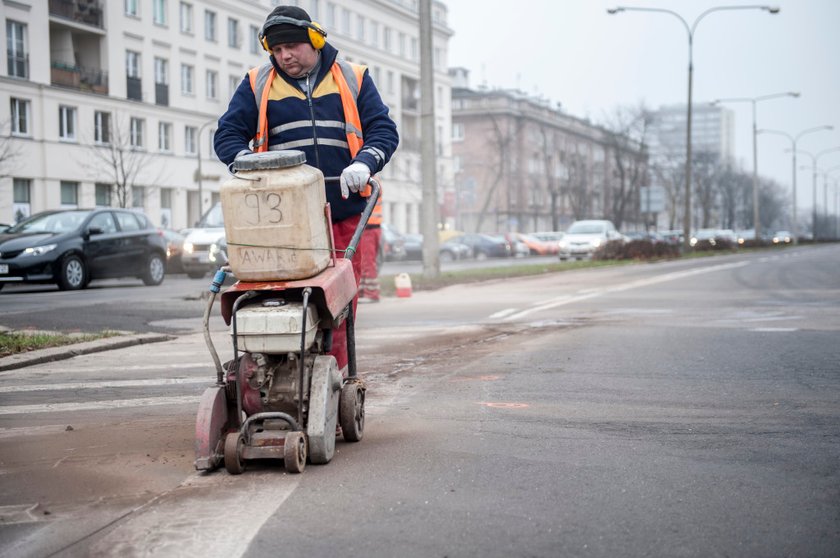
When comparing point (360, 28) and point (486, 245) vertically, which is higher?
point (360, 28)

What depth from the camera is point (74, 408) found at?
622cm

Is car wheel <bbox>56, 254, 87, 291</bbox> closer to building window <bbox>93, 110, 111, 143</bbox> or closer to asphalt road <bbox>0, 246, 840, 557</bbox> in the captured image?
asphalt road <bbox>0, 246, 840, 557</bbox>

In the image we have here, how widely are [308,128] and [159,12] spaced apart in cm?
5239

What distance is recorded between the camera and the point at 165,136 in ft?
181

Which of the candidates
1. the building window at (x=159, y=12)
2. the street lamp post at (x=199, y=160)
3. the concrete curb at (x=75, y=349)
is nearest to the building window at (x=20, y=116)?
the street lamp post at (x=199, y=160)

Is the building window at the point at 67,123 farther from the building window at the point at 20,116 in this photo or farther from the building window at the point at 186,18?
the building window at the point at 186,18

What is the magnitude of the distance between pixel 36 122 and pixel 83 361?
→ 39607 millimetres

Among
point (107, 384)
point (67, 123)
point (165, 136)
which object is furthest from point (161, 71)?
point (107, 384)

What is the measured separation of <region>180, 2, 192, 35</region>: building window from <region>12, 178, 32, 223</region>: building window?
14.7m

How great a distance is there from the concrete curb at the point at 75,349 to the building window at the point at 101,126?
40542mm

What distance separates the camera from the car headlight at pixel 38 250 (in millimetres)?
19953

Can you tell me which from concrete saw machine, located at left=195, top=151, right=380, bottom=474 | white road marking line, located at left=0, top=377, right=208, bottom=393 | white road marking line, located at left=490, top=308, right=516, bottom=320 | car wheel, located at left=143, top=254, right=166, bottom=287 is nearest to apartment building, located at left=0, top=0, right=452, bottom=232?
car wheel, located at left=143, top=254, right=166, bottom=287

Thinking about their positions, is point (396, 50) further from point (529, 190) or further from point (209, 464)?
point (209, 464)

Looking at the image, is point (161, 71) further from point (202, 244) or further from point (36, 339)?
point (36, 339)
